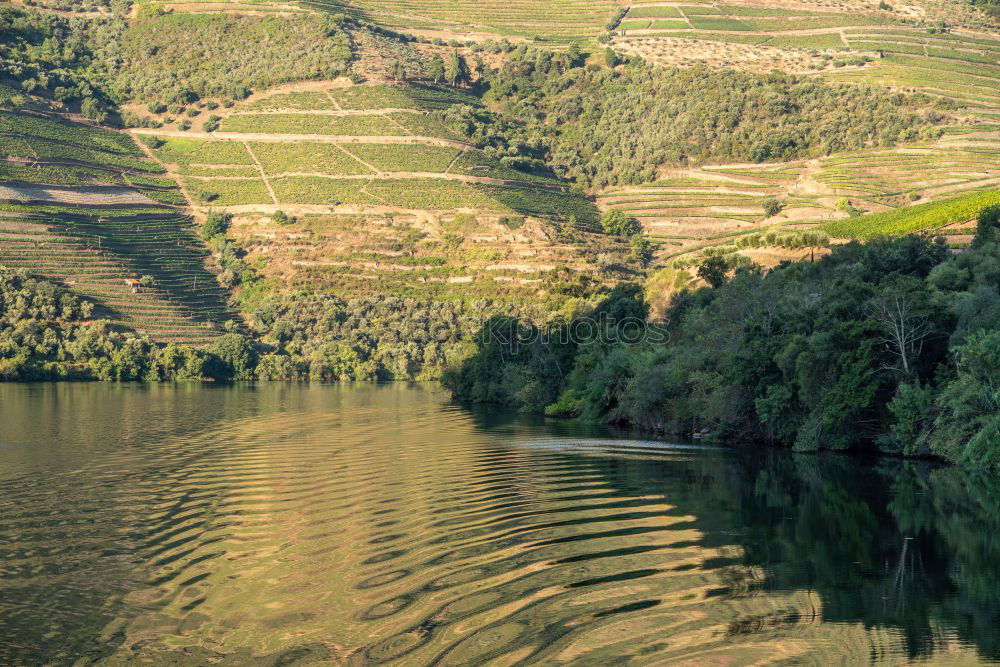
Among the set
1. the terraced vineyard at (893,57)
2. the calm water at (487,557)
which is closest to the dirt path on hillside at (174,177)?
the terraced vineyard at (893,57)

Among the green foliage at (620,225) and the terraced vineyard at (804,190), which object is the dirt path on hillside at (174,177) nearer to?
the green foliage at (620,225)

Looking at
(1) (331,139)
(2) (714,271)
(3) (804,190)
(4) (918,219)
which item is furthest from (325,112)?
(4) (918,219)

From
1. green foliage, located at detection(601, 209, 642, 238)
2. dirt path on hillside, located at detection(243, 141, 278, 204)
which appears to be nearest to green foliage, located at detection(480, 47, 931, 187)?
green foliage, located at detection(601, 209, 642, 238)

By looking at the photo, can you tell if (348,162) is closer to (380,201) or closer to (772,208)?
(380,201)

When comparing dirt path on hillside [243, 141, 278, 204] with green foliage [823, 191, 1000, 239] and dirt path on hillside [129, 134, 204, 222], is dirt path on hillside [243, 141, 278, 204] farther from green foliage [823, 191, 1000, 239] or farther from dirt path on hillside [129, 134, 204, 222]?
green foliage [823, 191, 1000, 239]

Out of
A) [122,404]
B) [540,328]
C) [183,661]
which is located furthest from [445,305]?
[183,661]

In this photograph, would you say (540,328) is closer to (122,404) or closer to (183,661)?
(122,404)

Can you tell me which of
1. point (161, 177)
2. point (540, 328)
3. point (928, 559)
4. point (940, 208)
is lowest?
point (928, 559)
